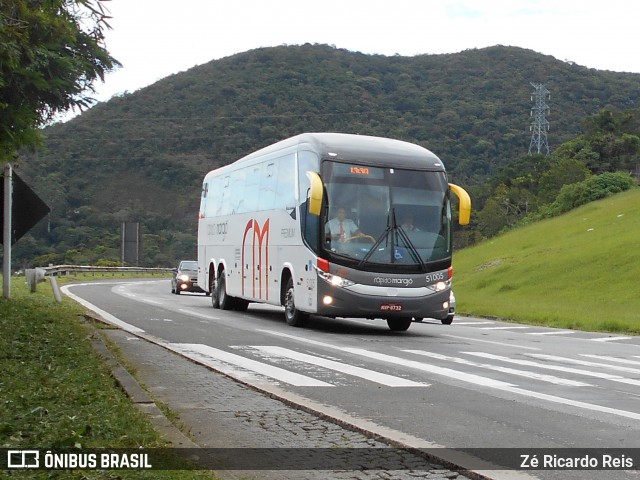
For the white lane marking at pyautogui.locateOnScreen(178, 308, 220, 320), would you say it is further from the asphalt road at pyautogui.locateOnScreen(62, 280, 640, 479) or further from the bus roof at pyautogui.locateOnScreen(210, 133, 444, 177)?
the bus roof at pyautogui.locateOnScreen(210, 133, 444, 177)

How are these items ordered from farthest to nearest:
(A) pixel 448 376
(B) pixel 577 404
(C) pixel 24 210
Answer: (C) pixel 24 210 < (A) pixel 448 376 < (B) pixel 577 404

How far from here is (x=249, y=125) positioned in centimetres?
8988

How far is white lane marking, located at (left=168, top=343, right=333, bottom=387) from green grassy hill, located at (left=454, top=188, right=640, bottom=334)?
40.9 feet

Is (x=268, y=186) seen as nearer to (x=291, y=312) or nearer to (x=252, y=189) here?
(x=252, y=189)

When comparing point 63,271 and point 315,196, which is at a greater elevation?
point 315,196

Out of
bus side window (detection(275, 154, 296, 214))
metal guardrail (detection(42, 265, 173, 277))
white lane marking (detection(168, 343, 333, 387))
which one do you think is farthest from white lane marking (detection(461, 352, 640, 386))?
metal guardrail (detection(42, 265, 173, 277))

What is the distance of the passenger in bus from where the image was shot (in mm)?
19078

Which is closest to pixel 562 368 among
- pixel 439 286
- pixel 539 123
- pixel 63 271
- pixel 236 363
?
pixel 236 363

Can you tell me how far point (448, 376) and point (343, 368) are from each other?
1474 mm

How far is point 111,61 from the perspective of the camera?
17922mm

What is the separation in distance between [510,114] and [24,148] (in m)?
90.5

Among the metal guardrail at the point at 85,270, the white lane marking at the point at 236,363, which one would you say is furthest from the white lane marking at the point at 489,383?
the metal guardrail at the point at 85,270

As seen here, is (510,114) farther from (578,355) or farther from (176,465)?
(176,465)

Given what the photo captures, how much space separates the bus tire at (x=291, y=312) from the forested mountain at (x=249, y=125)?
50567 millimetres
